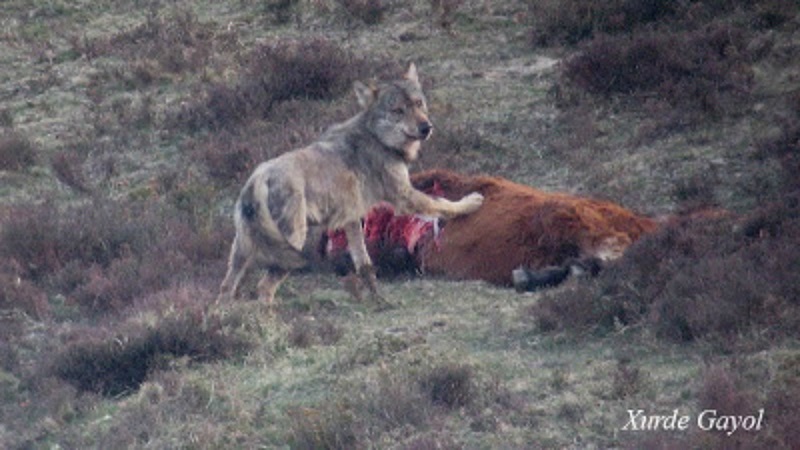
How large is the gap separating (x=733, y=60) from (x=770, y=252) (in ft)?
19.3

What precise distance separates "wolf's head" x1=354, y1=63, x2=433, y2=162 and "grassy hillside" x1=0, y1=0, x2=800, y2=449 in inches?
48.9

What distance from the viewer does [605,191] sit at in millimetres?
12625

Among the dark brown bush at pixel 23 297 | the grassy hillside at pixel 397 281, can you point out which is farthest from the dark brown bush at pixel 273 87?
the dark brown bush at pixel 23 297

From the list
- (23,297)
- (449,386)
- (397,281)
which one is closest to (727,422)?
(449,386)

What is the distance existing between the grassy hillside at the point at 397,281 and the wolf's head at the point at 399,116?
124 centimetres

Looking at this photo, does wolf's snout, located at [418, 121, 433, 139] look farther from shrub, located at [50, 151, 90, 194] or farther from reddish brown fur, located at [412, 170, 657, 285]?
shrub, located at [50, 151, 90, 194]

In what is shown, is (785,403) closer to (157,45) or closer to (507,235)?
(507,235)

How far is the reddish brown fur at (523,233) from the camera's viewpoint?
33.7 feet

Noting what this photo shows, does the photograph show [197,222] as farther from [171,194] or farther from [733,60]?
[733,60]

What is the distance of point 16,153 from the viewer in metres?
15.3

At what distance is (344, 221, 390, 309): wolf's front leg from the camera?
10461mm

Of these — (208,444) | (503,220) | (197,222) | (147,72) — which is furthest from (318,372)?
(147,72)

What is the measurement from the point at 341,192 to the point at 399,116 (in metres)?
0.90

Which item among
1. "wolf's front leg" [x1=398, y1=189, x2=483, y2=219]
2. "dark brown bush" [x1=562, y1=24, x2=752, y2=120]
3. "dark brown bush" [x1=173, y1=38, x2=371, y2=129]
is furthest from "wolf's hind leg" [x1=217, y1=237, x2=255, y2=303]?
Answer: "dark brown bush" [x1=562, y1=24, x2=752, y2=120]
